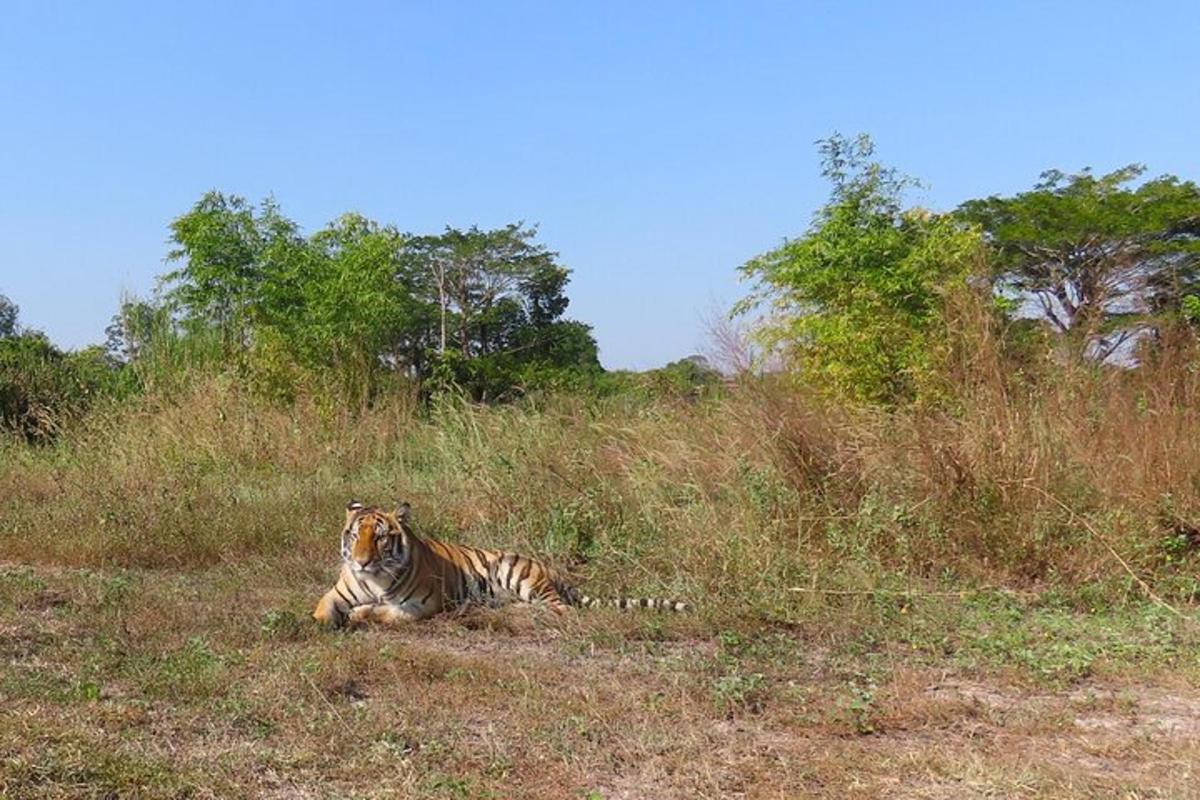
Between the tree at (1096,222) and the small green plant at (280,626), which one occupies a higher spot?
the tree at (1096,222)

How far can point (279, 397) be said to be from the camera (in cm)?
1316

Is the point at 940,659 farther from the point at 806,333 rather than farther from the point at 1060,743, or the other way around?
the point at 806,333

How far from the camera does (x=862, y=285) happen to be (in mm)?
9828

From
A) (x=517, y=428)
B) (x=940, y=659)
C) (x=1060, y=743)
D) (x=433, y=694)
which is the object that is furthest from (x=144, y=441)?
(x=1060, y=743)

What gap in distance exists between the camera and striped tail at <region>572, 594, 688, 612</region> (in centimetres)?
553

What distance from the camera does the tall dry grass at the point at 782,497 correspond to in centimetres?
588

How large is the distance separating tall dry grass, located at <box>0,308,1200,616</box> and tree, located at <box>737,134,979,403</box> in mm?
1231

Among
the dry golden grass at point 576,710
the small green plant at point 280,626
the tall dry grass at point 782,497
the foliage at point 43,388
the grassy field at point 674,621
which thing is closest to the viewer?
the dry golden grass at point 576,710

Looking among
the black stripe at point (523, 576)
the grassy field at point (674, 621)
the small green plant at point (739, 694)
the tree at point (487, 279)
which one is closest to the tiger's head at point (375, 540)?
the grassy field at point (674, 621)

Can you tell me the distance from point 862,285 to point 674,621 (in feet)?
18.3

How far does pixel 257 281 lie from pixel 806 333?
11.5 meters

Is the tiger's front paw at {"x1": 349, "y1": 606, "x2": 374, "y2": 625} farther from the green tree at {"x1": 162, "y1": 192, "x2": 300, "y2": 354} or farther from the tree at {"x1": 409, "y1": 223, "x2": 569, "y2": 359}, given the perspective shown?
the tree at {"x1": 409, "y1": 223, "x2": 569, "y2": 359}

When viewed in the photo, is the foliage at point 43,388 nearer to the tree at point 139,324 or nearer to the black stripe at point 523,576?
the tree at point 139,324

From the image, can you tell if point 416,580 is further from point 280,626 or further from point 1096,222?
point 1096,222
